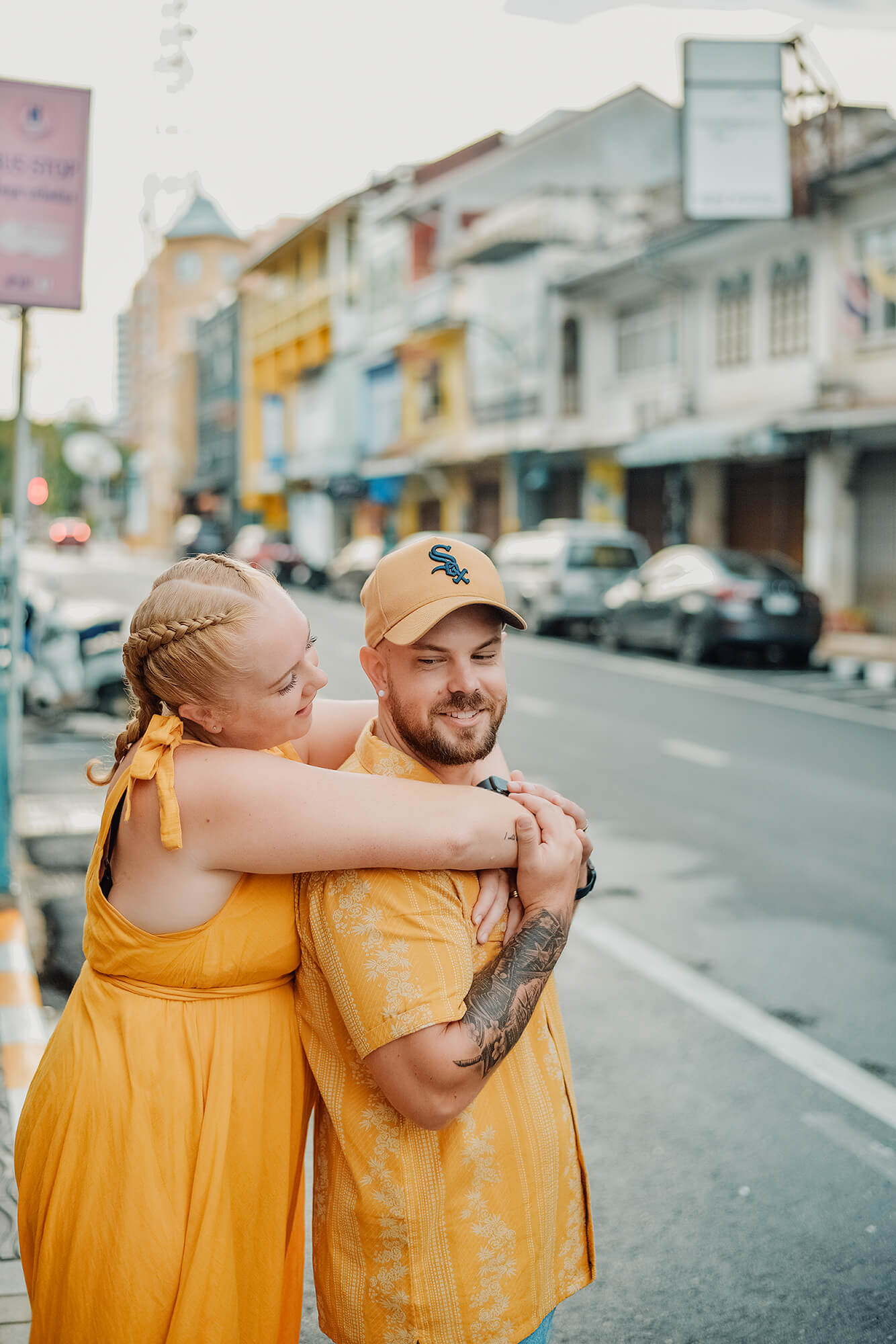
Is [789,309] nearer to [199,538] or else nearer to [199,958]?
[199,958]

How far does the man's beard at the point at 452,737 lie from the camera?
6.23ft

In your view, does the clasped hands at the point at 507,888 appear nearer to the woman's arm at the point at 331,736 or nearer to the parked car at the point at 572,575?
the woman's arm at the point at 331,736

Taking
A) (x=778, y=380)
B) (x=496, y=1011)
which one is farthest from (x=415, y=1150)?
(x=778, y=380)

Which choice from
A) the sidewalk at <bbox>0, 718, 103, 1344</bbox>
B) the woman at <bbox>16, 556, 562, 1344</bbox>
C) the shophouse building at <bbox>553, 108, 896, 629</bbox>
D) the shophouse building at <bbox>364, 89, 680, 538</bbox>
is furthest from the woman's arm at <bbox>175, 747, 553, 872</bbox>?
the shophouse building at <bbox>364, 89, 680, 538</bbox>

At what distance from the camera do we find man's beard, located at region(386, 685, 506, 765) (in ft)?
6.23

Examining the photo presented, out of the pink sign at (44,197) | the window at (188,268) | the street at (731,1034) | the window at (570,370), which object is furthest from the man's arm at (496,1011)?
the window at (188,268)

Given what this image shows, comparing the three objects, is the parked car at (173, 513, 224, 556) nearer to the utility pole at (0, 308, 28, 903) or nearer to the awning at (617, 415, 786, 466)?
the awning at (617, 415, 786, 466)

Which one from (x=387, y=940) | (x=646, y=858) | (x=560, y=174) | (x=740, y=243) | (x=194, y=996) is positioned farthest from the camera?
(x=560, y=174)

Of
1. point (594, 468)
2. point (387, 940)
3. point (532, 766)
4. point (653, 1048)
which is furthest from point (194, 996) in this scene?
point (594, 468)

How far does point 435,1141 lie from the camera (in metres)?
1.79

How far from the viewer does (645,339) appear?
91.3ft

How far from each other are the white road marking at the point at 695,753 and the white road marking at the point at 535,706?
1616 millimetres

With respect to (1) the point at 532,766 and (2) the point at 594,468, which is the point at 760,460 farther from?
(1) the point at 532,766

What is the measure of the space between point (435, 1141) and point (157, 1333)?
0.47 meters
